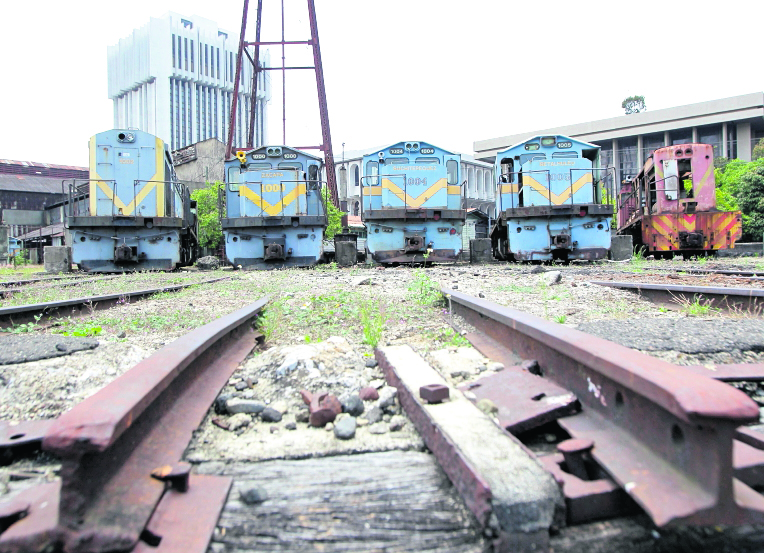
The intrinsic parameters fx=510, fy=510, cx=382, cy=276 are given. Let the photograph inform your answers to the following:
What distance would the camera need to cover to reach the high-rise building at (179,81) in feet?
259

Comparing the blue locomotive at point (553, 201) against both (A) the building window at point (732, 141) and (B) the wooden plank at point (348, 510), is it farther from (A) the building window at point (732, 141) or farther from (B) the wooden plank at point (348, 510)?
(A) the building window at point (732, 141)

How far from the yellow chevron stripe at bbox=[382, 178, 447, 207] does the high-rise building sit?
2654 inches

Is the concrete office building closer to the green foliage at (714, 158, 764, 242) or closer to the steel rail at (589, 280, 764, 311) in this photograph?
the green foliage at (714, 158, 764, 242)

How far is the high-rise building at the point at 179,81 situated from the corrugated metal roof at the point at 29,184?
115 feet

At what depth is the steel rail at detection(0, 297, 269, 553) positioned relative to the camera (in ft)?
3.42

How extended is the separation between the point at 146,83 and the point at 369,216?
84728mm

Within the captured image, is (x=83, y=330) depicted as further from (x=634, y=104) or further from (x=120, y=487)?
(x=634, y=104)

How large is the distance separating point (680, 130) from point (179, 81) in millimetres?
71121

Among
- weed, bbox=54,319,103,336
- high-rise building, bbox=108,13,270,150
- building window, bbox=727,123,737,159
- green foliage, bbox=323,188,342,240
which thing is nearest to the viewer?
weed, bbox=54,319,103,336

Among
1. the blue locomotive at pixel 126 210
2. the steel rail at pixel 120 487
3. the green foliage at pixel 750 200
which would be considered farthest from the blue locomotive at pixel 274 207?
the green foliage at pixel 750 200

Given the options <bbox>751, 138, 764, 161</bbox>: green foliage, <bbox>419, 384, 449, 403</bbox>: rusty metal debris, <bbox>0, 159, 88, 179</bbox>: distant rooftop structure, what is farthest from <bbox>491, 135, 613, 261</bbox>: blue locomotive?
<bbox>0, 159, 88, 179</bbox>: distant rooftop structure

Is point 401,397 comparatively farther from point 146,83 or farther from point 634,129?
point 146,83

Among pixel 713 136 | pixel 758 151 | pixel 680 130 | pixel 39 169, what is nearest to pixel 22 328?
pixel 758 151

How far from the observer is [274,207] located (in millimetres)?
12414
